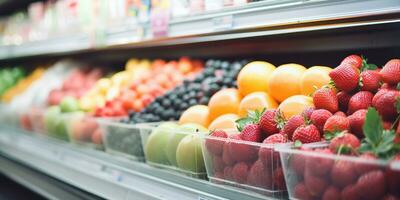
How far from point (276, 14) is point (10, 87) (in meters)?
3.33

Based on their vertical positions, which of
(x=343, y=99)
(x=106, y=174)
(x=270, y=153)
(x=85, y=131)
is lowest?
(x=106, y=174)

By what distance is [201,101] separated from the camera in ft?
5.69

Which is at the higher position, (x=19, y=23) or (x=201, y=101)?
(x=19, y=23)

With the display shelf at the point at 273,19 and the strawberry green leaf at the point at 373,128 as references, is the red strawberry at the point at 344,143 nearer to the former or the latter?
the strawberry green leaf at the point at 373,128

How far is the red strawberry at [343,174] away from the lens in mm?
780

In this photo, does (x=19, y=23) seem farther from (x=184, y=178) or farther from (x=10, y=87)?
(x=184, y=178)

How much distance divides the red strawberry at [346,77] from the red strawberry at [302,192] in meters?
0.28

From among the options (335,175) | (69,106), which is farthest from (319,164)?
(69,106)

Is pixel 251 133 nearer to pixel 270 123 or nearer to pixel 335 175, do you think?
pixel 270 123

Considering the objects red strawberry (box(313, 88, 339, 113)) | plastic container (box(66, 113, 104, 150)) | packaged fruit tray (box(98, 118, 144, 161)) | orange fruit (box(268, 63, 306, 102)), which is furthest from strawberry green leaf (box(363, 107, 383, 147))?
plastic container (box(66, 113, 104, 150))

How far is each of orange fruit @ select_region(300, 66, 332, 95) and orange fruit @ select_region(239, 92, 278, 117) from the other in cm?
12

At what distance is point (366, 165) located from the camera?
755 mm

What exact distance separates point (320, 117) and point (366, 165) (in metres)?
0.24

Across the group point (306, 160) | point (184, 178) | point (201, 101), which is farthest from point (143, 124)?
point (306, 160)
